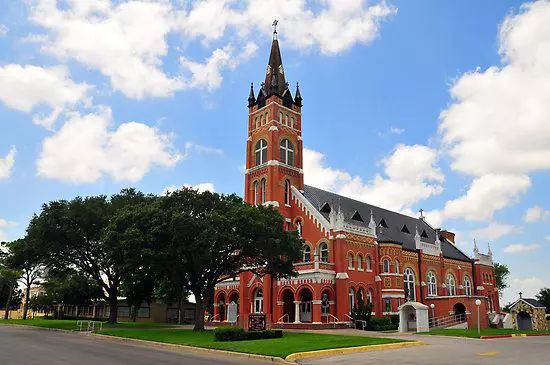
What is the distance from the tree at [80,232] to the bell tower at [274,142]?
11289 millimetres

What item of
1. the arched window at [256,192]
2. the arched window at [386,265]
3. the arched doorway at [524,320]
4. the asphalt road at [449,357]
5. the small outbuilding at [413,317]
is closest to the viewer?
the asphalt road at [449,357]

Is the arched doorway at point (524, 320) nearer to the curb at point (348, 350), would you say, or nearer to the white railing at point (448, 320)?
the white railing at point (448, 320)

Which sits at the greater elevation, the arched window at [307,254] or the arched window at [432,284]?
the arched window at [307,254]

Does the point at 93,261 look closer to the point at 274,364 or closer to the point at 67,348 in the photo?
the point at 67,348

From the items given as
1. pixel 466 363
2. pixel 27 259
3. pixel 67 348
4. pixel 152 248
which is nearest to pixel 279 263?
pixel 152 248

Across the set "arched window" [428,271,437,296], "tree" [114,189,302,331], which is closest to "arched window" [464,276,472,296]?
"arched window" [428,271,437,296]

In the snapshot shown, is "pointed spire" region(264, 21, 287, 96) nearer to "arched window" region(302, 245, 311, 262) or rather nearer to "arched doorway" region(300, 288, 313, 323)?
"arched window" region(302, 245, 311, 262)

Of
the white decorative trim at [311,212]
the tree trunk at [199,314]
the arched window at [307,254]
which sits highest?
the white decorative trim at [311,212]

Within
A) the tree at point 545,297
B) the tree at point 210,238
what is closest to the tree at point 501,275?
the tree at point 545,297

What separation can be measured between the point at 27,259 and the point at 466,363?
42455mm

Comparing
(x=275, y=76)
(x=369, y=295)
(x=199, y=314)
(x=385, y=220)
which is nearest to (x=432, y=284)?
(x=385, y=220)

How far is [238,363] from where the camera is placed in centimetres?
1827

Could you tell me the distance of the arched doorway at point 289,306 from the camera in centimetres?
4600

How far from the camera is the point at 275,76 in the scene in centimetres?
5484
